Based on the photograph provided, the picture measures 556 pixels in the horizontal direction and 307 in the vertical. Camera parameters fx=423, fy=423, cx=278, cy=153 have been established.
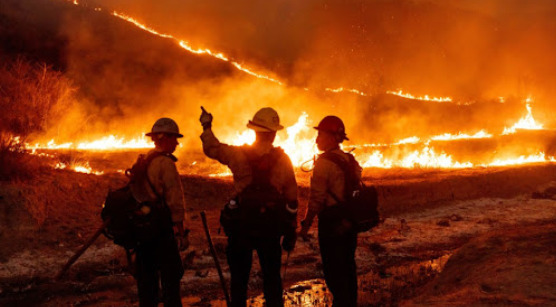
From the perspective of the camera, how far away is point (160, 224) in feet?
15.6

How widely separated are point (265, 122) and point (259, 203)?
89cm

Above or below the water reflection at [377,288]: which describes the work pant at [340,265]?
above

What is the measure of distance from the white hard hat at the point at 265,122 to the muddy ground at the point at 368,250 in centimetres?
168

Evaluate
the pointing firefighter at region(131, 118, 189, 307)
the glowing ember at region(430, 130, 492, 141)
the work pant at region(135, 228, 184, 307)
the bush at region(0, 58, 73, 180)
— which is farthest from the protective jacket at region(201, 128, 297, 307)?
the glowing ember at region(430, 130, 492, 141)

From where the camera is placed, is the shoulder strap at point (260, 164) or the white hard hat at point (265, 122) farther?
the white hard hat at point (265, 122)

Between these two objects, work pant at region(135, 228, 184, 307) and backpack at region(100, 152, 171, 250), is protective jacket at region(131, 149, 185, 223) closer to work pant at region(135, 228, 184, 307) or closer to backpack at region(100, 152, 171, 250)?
backpack at region(100, 152, 171, 250)

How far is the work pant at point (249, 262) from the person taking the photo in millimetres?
4547

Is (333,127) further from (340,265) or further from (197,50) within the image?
(197,50)

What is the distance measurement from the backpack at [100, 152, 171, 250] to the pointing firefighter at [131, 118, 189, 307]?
1cm

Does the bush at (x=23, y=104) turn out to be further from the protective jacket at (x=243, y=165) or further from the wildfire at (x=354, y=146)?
the protective jacket at (x=243, y=165)

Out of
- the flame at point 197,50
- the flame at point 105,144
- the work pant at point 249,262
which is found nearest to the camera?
the work pant at point 249,262

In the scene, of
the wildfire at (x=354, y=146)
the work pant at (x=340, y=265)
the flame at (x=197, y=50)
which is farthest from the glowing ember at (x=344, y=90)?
the work pant at (x=340, y=265)

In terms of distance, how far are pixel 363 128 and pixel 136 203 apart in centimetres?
3308

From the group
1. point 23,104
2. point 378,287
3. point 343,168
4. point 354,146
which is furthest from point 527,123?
point 343,168
